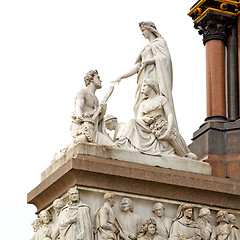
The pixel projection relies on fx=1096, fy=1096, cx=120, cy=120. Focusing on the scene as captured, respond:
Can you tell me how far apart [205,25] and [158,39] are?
191 inches

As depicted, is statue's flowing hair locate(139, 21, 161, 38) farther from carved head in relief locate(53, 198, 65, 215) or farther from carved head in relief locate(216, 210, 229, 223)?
carved head in relief locate(53, 198, 65, 215)

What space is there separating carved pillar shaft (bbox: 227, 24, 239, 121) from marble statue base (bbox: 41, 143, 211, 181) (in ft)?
17.6

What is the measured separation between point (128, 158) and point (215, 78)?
22.5 feet

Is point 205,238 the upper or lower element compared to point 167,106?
lower

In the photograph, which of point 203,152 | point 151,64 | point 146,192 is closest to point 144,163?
point 146,192

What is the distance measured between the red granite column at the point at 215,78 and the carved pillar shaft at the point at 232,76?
16cm

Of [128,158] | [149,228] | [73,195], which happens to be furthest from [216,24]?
[73,195]

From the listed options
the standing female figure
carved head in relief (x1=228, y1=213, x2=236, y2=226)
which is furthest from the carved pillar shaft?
carved head in relief (x1=228, y1=213, x2=236, y2=226)

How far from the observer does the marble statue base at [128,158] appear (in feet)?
76.7

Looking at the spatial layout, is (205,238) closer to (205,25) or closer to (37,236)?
(37,236)

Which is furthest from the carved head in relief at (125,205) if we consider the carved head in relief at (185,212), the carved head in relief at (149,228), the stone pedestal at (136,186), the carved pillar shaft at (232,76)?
the carved pillar shaft at (232,76)

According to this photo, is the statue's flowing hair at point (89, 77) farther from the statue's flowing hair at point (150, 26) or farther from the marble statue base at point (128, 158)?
the statue's flowing hair at point (150, 26)

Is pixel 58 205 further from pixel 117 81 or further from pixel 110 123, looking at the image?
pixel 117 81

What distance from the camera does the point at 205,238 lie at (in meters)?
23.6
